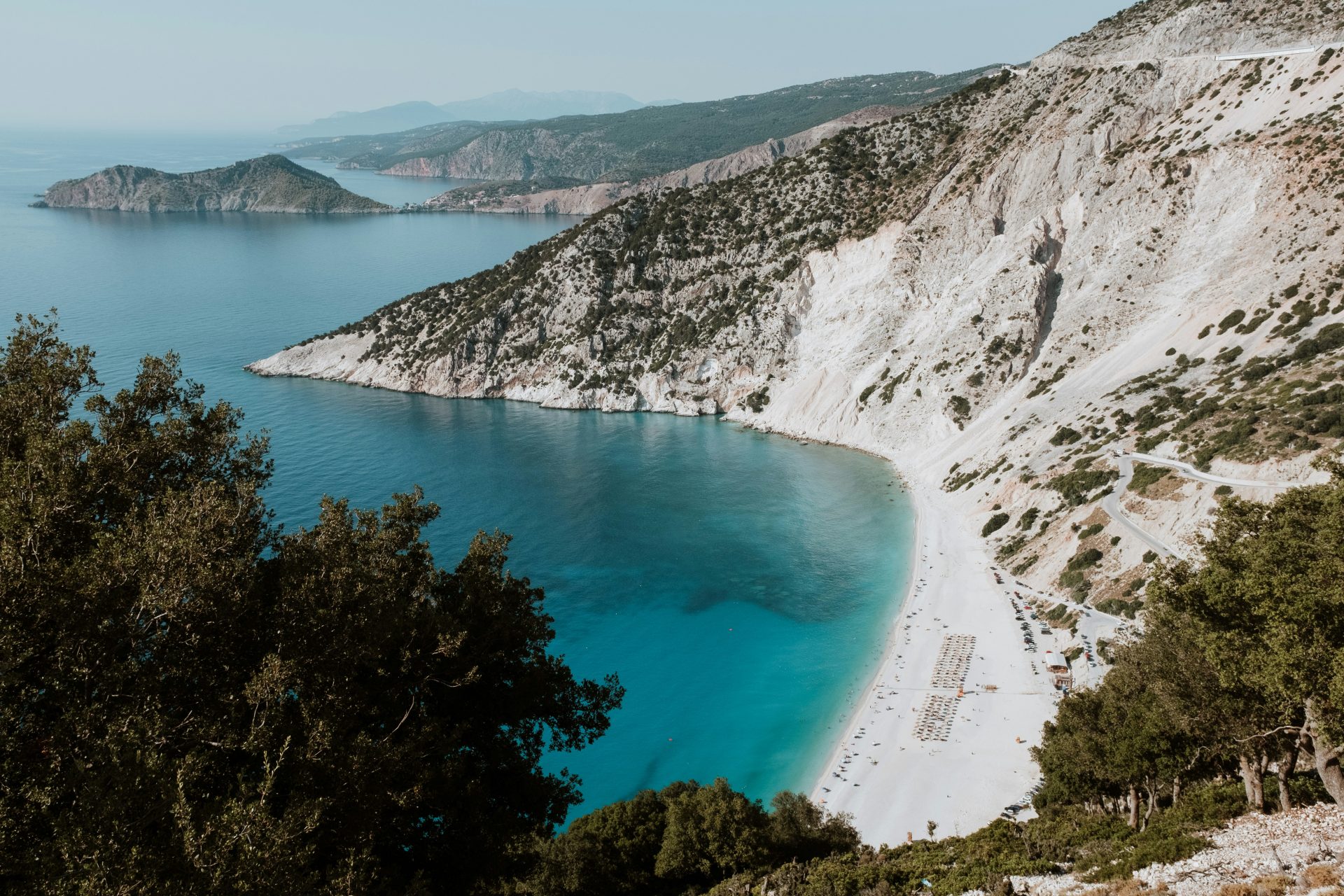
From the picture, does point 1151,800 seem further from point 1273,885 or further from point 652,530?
point 652,530

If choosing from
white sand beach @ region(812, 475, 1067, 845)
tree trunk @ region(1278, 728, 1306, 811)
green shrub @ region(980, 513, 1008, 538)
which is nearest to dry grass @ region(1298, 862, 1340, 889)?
tree trunk @ region(1278, 728, 1306, 811)

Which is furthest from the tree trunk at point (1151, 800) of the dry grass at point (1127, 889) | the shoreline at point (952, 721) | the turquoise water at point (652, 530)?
the turquoise water at point (652, 530)

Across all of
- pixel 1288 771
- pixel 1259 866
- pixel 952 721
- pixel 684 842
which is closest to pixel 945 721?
pixel 952 721

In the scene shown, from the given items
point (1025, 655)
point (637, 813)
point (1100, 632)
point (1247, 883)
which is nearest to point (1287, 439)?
point (1100, 632)

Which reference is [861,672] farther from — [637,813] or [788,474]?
[788,474]

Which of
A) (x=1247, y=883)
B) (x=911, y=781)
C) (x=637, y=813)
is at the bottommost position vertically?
(x=911, y=781)
